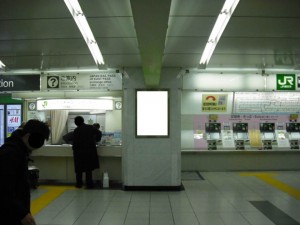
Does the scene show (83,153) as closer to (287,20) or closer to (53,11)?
(53,11)

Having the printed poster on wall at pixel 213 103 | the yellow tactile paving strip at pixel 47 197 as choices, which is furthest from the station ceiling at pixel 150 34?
the yellow tactile paving strip at pixel 47 197

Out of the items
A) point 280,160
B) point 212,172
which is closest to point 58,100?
point 212,172

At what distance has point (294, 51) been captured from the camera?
6.55 meters

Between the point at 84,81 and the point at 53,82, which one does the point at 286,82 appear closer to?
the point at 84,81

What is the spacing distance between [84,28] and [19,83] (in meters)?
3.05

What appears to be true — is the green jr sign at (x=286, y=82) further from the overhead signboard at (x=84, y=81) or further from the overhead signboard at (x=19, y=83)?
the overhead signboard at (x=19, y=83)

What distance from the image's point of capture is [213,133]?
1039 cm

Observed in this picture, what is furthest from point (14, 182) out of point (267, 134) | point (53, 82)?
point (267, 134)

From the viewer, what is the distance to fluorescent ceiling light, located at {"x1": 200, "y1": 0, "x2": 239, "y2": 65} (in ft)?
15.3

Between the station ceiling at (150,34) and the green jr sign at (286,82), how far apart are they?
1.48 feet

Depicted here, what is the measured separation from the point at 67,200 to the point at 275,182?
194 inches

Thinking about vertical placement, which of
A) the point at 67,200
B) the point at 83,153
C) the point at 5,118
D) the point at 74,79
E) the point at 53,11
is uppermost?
the point at 53,11

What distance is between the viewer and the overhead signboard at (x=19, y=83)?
25.5 ft

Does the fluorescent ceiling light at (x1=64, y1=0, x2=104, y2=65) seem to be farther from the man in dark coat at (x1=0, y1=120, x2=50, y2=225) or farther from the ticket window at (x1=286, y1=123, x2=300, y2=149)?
the ticket window at (x1=286, y1=123, x2=300, y2=149)
